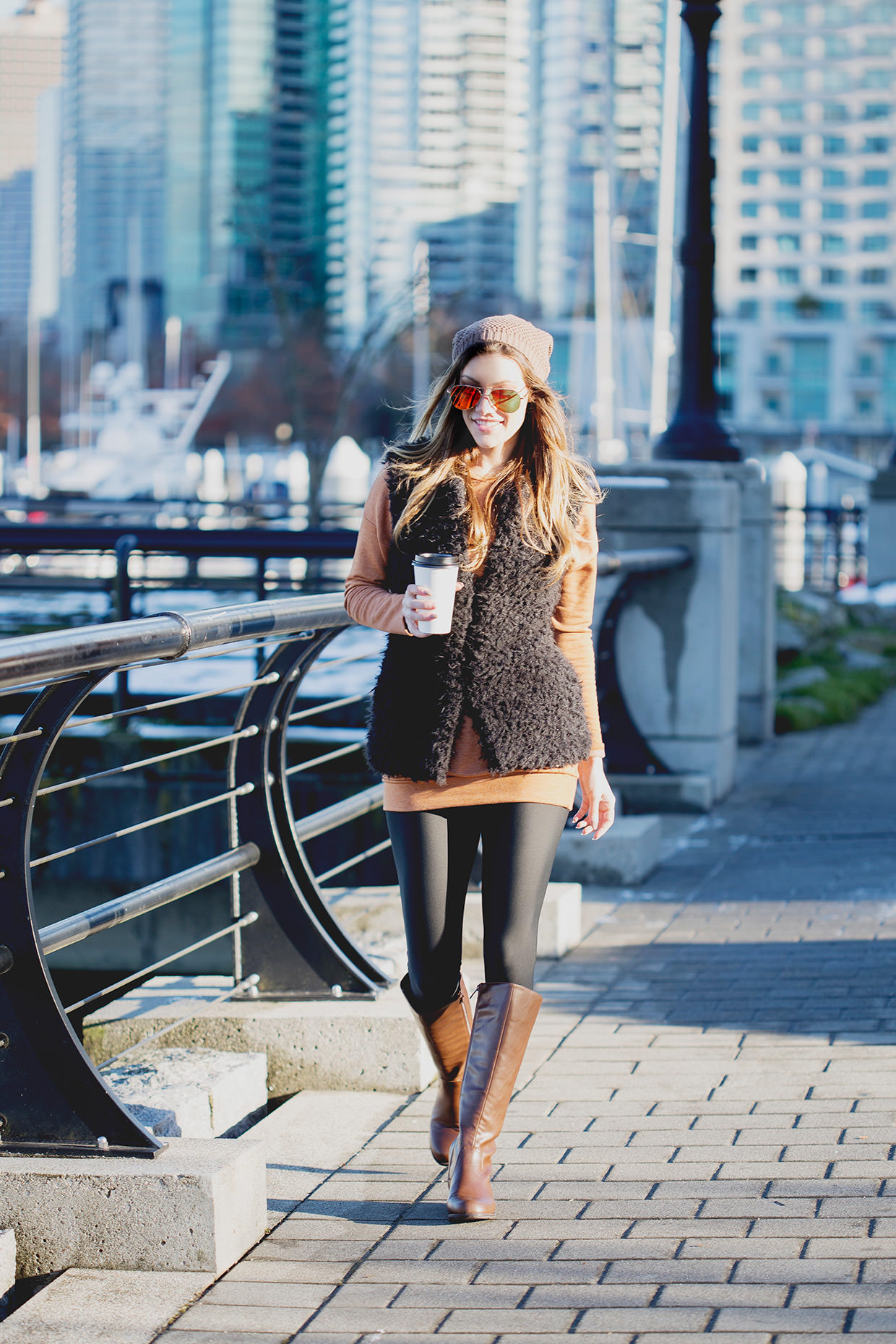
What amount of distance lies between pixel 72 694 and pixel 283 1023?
5.29ft

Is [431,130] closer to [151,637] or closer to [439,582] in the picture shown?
[151,637]

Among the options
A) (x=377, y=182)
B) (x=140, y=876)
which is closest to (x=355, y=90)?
(x=377, y=182)

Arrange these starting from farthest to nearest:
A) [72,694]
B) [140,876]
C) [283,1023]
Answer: [140,876] → [283,1023] → [72,694]

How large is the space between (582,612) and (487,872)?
1.98 ft

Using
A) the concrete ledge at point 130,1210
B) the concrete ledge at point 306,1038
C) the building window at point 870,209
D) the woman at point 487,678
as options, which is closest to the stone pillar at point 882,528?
the concrete ledge at point 306,1038

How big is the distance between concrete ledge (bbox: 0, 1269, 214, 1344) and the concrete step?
588 mm

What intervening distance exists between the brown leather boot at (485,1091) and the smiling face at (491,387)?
3.84 feet

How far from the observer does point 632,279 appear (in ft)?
202

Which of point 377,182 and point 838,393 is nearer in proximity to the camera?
point 377,182

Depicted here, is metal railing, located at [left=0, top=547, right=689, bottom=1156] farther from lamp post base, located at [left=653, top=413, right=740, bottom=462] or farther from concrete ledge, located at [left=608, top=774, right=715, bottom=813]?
lamp post base, located at [left=653, top=413, right=740, bottom=462]

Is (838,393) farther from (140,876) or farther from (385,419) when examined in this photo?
(140,876)

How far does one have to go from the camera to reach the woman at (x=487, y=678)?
11.5ft

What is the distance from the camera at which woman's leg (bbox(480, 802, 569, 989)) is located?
3543mm

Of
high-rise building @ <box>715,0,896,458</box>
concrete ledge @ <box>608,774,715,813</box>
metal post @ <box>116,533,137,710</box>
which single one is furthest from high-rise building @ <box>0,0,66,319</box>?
concrete ledge @ <box>608,774,715,813</box>
